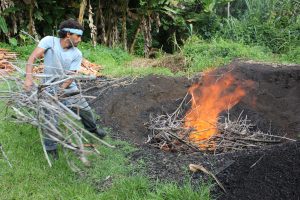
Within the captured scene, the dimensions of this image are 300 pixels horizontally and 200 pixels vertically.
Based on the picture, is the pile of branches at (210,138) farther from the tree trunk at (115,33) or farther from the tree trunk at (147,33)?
the tree trunk at (115,33)

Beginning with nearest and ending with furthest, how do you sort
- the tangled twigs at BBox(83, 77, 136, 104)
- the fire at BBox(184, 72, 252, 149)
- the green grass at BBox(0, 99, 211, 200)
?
the green grass at BBox(0, 99, 211, 200), the fire at BBox(184, 72, 252, 149), the tangled twigs at BBox(83, 77, 136, 104)

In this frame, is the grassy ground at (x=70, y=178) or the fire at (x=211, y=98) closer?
the grassy ground at (x=70, y=178)

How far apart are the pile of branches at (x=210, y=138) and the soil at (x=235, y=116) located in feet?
0.84

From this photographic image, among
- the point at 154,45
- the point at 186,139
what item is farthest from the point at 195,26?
the point at 186,139

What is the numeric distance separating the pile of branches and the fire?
26 cm

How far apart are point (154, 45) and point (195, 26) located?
158 centimetres

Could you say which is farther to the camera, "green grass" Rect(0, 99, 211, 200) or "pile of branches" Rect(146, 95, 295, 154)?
"pile of branches" Rect(146, 95, 295, 154)

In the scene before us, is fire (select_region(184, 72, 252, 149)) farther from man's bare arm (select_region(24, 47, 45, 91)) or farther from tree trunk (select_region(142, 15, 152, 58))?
tree trunk (select_region(142, 15, 152, 58))

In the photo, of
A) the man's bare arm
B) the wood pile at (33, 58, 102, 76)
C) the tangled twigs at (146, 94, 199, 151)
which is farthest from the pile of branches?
the wood pile at (33, 58, 102, 76)

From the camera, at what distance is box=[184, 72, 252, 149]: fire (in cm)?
708

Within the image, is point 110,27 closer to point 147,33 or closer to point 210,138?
point 147,33

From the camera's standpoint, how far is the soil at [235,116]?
4.40 metres

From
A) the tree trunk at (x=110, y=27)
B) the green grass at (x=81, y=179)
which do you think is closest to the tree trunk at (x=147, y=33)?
the tree trunk at (x=110, y=27)

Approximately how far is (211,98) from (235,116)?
23.8 inches
